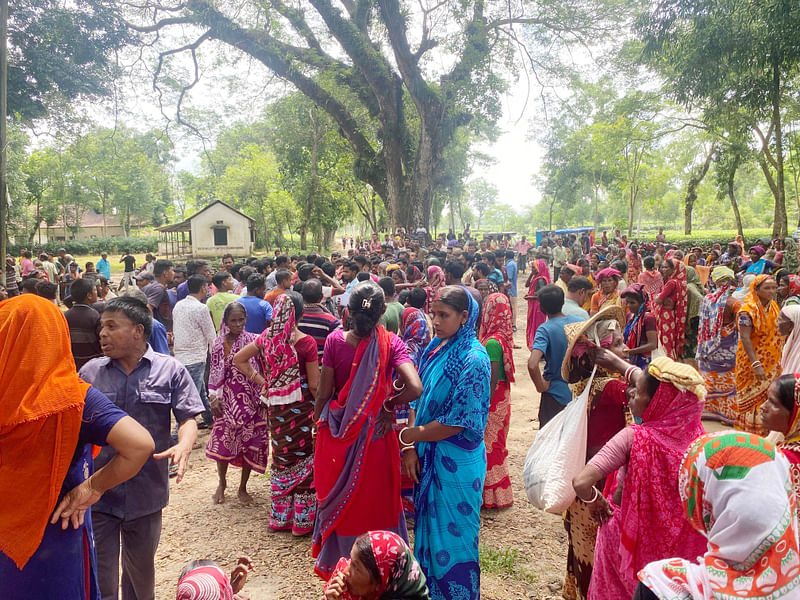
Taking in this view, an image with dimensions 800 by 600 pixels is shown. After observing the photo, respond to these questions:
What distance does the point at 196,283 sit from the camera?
5.76m

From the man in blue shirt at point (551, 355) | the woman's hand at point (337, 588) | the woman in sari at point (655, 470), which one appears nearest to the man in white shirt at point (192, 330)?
the man in blue shirt at point (551, 355)

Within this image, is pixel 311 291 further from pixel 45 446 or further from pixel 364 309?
pixel 45 446

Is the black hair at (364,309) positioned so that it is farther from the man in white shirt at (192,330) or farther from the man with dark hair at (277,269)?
the man with dark hair at (277,269)

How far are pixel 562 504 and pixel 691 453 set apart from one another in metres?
0.91

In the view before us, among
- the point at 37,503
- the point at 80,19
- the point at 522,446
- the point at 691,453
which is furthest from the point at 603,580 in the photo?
the point at 80,19

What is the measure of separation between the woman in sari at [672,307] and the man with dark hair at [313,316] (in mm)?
5534

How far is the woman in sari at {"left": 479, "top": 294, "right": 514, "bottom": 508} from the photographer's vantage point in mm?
4367

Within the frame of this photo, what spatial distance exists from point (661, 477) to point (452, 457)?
1028 millimetres

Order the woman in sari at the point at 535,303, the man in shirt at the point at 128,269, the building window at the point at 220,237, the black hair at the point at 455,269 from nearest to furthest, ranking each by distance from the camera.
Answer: the black hair at the point at 455,269 < the woman in sari at the point at 535,303 < the man in shirt at the point at 128,269 < the building window at the point at 220,237

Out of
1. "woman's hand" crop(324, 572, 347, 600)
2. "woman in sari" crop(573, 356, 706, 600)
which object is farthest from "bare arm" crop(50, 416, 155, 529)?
"woman in sari" crop(573, 356, 706, 600)

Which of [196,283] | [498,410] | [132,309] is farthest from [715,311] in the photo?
[132,309]

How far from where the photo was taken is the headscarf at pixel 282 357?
12.9 ft

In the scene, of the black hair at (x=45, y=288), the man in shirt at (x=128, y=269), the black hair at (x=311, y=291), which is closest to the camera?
the black hair at (x=311, y=291)

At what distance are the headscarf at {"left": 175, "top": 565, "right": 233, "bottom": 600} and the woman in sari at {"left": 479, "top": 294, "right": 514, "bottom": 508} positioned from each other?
2.82 metres
